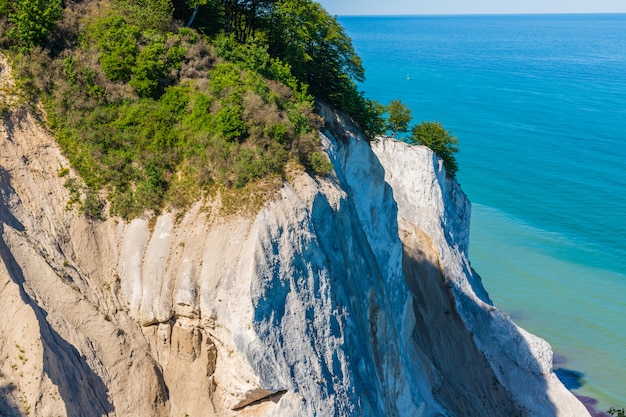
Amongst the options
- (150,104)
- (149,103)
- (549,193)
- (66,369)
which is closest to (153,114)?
(150,104)

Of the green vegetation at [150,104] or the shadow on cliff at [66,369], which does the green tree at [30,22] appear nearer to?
the green vegetation at [150,104]

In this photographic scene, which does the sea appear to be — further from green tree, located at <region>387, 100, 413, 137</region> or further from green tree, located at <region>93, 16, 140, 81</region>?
green tree, located at <region>93, 16, 140, 81</region>

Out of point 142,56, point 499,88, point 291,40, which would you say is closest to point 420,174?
point 291,40

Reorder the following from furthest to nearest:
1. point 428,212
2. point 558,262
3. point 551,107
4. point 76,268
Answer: point 551,107 → point 558,262 → point 428,212 → point 76,268

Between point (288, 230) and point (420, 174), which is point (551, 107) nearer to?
point (420, 174)

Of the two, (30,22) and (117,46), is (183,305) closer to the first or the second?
(117,46)
